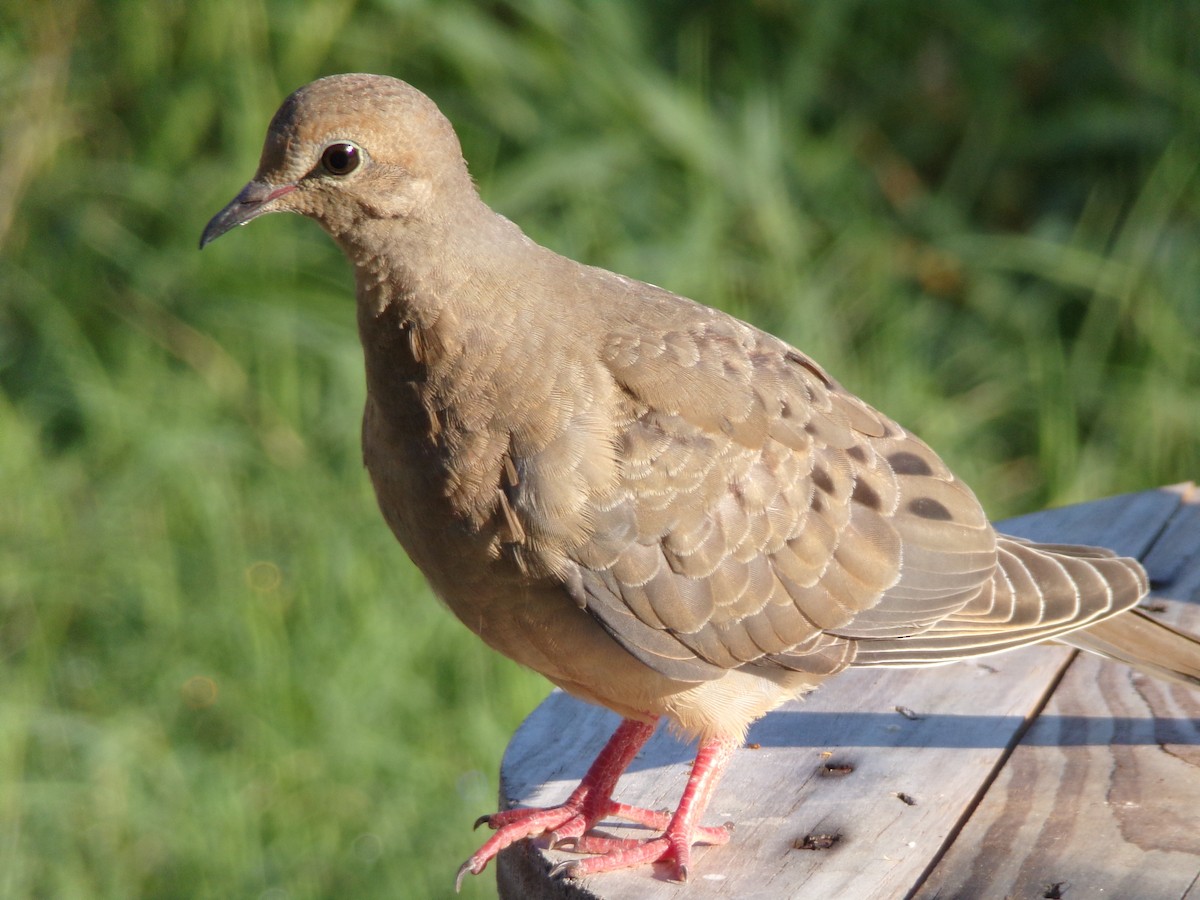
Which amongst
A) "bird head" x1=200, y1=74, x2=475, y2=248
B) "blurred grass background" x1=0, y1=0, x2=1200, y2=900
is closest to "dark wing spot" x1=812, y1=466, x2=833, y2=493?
"bird head" x1=200, y1=74, x2=475, y2=248

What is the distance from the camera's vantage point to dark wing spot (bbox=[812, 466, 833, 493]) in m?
2.88

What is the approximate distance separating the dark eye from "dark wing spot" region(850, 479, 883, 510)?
113 cm

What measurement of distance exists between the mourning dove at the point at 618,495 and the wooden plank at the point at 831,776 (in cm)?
8

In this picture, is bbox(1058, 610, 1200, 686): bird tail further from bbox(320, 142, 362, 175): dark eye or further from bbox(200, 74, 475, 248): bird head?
bbox(320, 142, 362, 175): dark eye

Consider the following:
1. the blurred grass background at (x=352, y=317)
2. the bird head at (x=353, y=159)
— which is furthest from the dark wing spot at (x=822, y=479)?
the blurred grass background at (x=352, y=317)

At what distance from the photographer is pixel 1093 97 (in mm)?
5969

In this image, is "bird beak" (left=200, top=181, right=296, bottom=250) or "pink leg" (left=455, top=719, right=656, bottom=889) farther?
"pink leg" (left=455, top=719, right=656, bottom=889)

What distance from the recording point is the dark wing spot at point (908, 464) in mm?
3033

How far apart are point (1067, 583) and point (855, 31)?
3.64m

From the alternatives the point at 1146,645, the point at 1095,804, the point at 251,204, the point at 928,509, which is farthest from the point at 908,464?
the point at 251,204

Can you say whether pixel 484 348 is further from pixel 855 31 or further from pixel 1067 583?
pixel 855 31

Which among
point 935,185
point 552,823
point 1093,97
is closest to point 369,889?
point 552,823

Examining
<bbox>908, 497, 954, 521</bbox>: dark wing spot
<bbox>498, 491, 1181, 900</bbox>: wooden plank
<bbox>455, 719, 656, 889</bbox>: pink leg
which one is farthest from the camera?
<bbox>908, 497, 954, 521</bbox>: dark wing spot

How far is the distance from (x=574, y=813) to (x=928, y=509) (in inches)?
36.7
